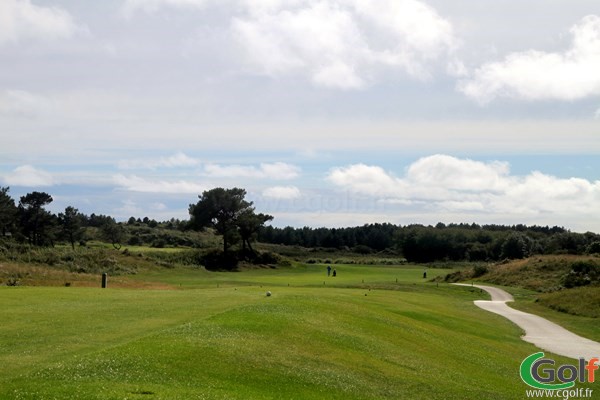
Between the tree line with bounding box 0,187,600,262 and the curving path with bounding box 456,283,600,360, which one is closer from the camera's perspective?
the curving path with bounding box 456,283,600,360

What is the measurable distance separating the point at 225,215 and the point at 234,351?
314 ft

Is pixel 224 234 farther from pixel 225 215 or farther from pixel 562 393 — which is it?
pixel 562 393

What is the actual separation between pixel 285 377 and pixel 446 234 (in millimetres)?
164563

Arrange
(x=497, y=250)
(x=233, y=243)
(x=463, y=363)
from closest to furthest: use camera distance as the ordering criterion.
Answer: (x=463, y=363) < (x=233, y=243) < (x=497, y=250)

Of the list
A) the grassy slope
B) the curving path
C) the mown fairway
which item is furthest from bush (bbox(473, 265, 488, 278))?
the mown fairway

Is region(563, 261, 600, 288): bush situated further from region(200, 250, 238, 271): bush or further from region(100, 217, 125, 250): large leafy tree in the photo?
region(100, 217, 125, 250): large leafy tree

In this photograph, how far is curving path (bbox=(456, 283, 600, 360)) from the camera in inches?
1323

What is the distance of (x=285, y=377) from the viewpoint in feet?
52.0

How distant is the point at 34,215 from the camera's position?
4530 inches

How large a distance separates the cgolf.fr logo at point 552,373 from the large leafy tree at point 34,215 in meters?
105

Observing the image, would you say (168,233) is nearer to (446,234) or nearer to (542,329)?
(446,234)

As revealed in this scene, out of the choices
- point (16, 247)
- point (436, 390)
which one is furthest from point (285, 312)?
point (16, 247)

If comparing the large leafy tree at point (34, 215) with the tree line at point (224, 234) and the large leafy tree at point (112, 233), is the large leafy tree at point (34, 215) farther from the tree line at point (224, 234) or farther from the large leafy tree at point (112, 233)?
the large leafy tree at point (112, 233)

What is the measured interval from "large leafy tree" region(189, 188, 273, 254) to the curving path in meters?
60.7
